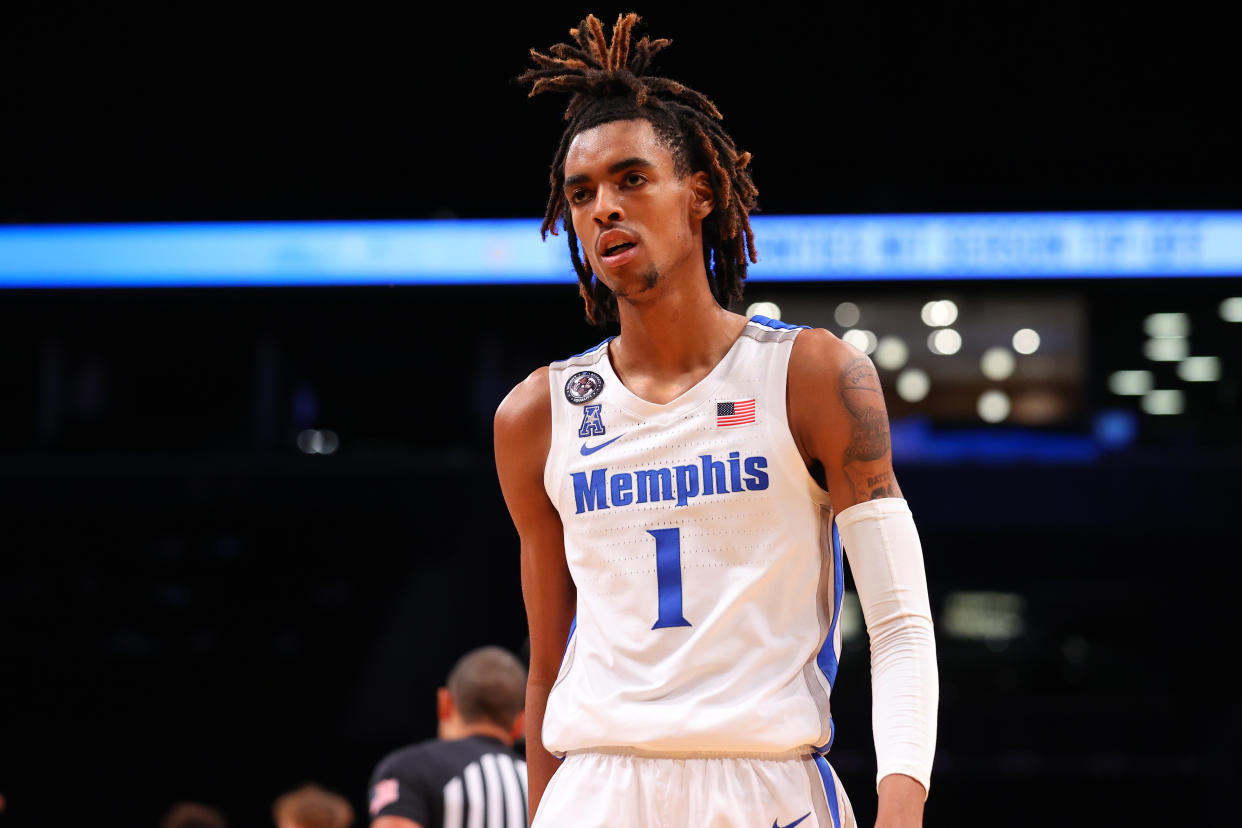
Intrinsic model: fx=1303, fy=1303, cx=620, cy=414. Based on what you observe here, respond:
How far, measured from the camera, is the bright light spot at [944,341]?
11531 mm

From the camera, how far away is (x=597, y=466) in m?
1.95

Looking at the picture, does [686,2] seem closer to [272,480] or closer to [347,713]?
[272,480]

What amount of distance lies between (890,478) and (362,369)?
35.3 feet

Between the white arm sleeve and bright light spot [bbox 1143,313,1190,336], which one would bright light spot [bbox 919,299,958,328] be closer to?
bright light spot [bbox 1143,313,1190,336]

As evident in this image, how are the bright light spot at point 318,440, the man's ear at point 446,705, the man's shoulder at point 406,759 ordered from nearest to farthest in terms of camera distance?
the man's shoulder at point 406,759 < the man's ear at point 446,705 < the bright light spot at point 318,440

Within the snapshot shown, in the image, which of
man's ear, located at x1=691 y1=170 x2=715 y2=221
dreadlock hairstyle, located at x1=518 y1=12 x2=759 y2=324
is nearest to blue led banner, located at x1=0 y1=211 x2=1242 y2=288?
dreadlock hairstyle, located at x1=518 y1=12 x2=759 y2=324

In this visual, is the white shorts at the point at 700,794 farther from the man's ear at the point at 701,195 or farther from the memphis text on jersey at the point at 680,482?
the man's ear at the point at 701,195

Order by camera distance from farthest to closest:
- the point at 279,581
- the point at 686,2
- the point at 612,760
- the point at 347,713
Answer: the point at 279,581
the point at 347,713
the point at 686,2
the point at 612,760

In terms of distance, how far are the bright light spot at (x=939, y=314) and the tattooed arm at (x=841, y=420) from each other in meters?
9.85

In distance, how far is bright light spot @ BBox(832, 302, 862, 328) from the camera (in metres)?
11.2

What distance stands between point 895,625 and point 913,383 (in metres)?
10.2

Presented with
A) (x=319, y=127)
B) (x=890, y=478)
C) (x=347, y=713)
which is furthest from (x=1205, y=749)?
(x=890, y=478)

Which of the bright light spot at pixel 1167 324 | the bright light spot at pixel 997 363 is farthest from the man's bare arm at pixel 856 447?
the bright light spot at pixel 1167 324

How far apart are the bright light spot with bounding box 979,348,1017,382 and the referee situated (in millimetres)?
8497
